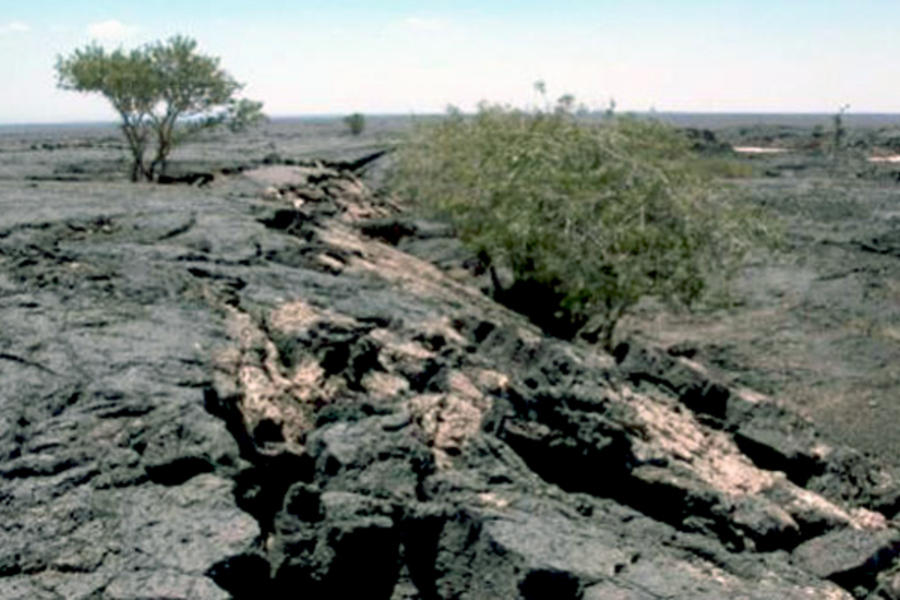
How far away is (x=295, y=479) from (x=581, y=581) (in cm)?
200

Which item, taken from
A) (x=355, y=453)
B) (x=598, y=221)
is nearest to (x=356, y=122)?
(x=598, y=221)

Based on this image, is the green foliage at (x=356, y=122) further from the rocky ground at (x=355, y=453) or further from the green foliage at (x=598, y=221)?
the rocky ground at (x=355, y=453)

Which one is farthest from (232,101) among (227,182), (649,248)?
(649,248)

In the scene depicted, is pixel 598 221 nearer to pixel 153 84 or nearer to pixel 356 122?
pixel 153 84

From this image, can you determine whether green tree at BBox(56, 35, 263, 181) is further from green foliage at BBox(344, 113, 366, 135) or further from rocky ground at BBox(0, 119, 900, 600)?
green foliage at BBox(344, 113, 366, 135)

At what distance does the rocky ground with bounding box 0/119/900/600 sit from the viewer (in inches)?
211

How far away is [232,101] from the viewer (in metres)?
26.0

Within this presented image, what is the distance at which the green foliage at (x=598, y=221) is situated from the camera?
1315cm

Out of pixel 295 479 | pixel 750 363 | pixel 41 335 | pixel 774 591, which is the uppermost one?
pixel 41 335

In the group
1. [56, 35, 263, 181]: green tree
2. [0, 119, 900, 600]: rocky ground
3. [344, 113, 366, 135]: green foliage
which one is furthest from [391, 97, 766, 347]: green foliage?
[344, 113, 366, 135]: green foliage

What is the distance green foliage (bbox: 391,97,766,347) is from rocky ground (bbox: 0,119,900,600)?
56.2 inches

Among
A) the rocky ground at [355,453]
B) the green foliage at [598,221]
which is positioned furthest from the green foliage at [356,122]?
the rocky ground at [355,453]

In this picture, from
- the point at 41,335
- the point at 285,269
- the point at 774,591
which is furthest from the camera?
the point at 285,269

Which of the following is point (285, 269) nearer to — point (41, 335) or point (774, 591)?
point (41, 335)
